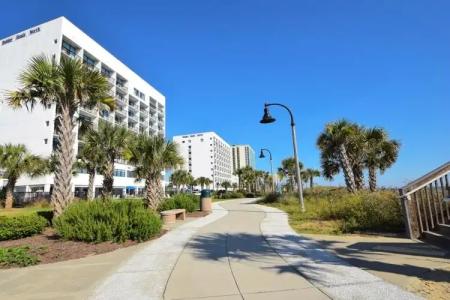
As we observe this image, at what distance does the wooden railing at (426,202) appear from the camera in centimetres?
811

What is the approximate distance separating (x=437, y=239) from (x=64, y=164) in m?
11.9

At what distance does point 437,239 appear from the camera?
750cm

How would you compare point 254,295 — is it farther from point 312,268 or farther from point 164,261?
point 164,261

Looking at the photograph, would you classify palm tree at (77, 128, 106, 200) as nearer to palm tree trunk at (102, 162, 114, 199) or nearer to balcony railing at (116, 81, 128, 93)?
palm tree trunk at (102, 162, 114, 199)

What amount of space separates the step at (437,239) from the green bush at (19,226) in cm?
1175

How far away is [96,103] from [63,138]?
2.30 m

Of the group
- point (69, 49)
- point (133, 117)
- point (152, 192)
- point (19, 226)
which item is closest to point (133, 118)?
point (133, 117)

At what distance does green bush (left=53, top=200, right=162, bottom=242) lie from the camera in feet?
30.2

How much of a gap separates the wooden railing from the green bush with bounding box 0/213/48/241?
1139 cm

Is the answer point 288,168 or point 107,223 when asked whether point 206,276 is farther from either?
point 288,168

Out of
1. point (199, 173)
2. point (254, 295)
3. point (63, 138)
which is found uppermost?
point (199, 173)

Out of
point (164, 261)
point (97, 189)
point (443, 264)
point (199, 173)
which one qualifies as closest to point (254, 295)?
point (164, 261)

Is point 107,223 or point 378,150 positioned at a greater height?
point 378,150

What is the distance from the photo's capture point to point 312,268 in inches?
233
